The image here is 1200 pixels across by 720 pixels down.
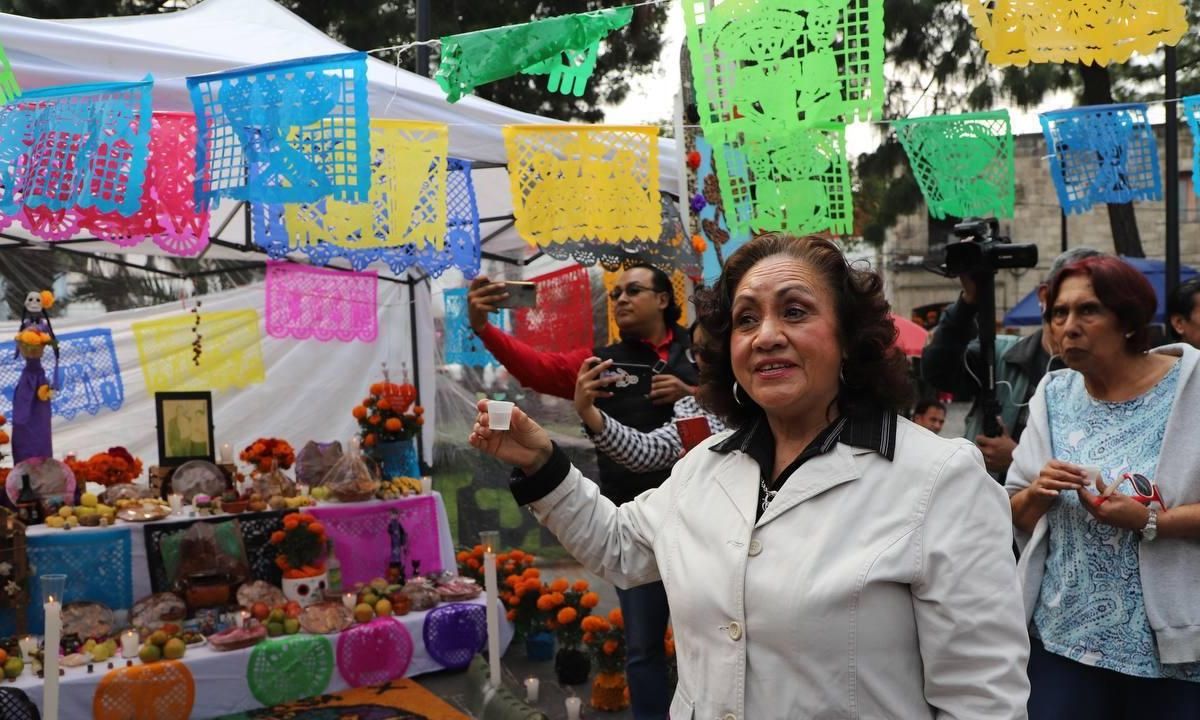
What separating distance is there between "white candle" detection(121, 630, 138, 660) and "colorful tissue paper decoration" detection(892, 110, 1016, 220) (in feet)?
12.0

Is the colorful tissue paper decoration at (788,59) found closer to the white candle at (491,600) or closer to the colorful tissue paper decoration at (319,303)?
the white candle at (491,600)

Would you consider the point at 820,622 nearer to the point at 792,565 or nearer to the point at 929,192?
the point at 792,565

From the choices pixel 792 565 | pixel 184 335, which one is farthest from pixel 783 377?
pixel 184 335

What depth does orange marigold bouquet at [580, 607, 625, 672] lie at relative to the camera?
4301 mm

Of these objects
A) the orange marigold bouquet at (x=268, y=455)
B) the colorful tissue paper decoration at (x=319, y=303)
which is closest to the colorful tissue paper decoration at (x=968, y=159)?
the orange marigold bouquet at (x=268, y=455)

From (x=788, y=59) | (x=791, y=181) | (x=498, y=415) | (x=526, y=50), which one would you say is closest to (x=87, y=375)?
(x=526, y=50)

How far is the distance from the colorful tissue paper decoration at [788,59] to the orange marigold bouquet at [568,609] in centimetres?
252

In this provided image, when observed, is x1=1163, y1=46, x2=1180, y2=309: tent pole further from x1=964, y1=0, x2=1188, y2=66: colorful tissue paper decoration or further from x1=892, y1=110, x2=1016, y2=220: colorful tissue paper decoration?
x1=964, y1=0, x2=1188, y2=66: colorful tissue paper decoration

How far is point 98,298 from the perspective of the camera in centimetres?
713

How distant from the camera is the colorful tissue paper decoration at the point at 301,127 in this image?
2.97 m

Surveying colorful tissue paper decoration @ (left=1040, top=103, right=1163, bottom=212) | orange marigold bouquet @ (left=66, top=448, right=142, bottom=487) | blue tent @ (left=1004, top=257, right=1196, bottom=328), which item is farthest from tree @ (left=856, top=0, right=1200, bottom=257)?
orange marigold bouquet @ (left=66, top=448, right=142, bottom=487)

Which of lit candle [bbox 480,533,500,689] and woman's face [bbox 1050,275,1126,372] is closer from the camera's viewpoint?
woman's face [bbox 1050,275,1126,372]

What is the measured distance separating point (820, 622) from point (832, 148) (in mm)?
2538

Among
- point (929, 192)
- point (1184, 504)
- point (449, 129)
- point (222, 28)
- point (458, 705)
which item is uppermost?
point (222, 28)
